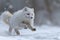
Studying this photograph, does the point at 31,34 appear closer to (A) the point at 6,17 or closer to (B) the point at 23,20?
(B) the point at 23,20

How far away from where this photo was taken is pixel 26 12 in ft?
23.7

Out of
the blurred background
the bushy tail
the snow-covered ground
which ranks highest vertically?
the blurred background

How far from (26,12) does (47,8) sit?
5075 millimetres

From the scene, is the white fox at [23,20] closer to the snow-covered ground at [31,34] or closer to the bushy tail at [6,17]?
the snow-covered ground at [31,34]

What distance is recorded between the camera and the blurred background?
1176 cm

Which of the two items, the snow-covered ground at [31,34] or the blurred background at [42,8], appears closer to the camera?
the snow-covered ground at [31,34]

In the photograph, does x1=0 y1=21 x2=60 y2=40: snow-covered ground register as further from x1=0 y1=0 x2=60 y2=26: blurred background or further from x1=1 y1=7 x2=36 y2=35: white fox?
x1=0 y1=0 x2=60 y2=26: blurred background

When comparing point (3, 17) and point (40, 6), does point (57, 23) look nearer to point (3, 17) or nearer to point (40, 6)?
point (40, 6)

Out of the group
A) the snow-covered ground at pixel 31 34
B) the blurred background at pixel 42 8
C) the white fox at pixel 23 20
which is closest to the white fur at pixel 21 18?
the white fox at pixel 23 20

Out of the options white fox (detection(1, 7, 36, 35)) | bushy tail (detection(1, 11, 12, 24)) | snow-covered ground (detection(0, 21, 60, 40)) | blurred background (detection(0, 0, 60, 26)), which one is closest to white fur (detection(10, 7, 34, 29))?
white fox (detection(1, 7, 36, 35))

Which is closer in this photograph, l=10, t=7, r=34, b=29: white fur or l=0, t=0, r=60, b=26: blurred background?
l=10, t=7, r=34, b=29: white fur

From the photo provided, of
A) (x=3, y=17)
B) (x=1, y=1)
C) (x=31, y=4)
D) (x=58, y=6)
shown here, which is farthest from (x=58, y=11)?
(x=3, y=17)

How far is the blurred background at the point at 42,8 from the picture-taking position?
38.6ft

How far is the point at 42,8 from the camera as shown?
12.2 meters
